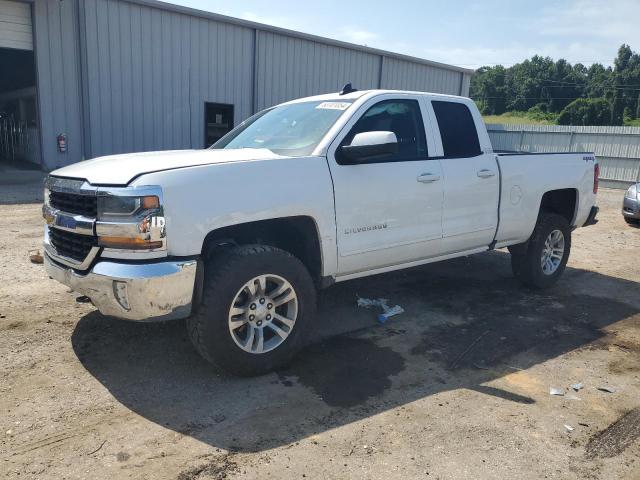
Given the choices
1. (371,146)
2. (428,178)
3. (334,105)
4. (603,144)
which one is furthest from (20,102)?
(603,144)

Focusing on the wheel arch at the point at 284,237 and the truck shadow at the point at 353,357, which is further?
the wheel arch at the point at 284,237

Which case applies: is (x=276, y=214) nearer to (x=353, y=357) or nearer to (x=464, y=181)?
(x=353, y=357)

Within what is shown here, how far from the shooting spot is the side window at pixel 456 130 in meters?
4.88

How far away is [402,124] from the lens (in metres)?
4.68

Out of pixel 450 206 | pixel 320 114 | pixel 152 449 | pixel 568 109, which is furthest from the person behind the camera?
pixel 568 109

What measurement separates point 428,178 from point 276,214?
160cm

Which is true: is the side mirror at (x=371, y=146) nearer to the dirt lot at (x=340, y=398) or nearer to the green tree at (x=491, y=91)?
the dirt lot at (x=340, y=398)

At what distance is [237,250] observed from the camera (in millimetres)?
3521

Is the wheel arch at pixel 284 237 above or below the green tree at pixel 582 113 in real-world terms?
below

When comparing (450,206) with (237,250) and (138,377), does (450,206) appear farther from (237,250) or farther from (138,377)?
(138,377)

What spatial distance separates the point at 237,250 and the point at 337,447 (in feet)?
4.64

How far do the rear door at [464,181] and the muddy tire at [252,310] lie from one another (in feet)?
5.70

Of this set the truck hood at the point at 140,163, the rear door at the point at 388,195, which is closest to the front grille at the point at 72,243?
the truck hood at the point at 140,163

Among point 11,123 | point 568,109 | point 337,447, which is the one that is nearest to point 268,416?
point 337,447
